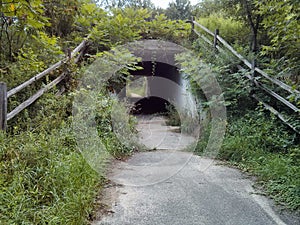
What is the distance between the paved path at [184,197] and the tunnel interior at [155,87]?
15.9 ft

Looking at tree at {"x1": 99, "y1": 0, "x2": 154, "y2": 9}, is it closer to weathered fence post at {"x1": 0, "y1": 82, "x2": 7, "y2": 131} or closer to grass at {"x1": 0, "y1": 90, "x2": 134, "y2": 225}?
grass at {"x1": 0, "y1": 90, "x2": 134, "y2": 225}

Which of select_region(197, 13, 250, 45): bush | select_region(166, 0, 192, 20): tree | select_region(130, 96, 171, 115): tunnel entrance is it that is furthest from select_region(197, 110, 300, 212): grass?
select_region(166, 0, 192, 20): tree

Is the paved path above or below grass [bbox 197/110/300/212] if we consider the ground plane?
below

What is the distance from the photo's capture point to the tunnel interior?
840 centimetres

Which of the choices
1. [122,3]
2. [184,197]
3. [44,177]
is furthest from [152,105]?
[44,177]

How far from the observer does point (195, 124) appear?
5820mm

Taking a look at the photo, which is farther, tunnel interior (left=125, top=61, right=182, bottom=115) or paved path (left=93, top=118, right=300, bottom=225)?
tunnel interior (left=125, top=61, right=182, bottom=115)

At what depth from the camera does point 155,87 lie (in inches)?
451

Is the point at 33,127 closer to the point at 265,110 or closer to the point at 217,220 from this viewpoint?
the point at 217,220

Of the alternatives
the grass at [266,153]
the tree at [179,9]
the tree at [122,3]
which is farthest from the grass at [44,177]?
the tree at [179,9]

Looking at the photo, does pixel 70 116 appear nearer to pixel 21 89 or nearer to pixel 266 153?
pixel 21 89

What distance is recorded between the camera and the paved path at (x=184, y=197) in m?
1.96

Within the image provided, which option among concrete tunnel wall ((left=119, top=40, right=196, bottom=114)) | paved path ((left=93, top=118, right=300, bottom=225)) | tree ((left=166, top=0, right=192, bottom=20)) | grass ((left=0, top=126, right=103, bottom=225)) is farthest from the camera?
tree ((left=166, top=0, right=192, bottom=20))

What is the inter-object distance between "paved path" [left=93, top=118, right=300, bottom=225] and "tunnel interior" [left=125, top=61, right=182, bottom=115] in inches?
191
